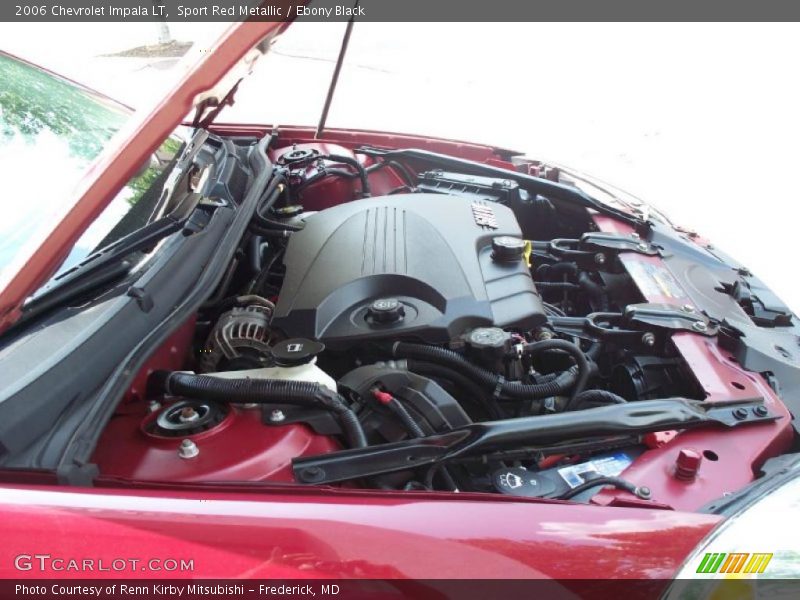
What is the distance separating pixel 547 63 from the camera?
29.4 ft

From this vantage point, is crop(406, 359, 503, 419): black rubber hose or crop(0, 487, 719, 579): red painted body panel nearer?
crop(0, 487, 719, 579): red painted body panel

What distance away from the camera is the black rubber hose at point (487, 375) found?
150 centimetres

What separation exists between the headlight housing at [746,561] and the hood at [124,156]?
111 cm

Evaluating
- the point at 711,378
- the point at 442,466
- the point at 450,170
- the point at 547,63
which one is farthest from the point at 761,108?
the point at 442,466

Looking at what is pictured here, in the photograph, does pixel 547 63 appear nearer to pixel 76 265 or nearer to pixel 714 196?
pixel 714 196

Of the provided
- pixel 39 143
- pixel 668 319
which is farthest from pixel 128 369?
pixel 668 319

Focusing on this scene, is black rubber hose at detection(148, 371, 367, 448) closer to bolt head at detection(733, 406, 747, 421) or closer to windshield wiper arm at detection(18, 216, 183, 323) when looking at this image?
windshield wiper arm at detection(18, 216, 183, 323)

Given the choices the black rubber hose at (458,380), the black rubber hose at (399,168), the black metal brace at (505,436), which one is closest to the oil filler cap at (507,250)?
the black rubber hose at (458,380)

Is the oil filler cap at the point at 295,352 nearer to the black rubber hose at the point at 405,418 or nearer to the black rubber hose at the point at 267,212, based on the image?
the black rubber hose at the point at 405,418

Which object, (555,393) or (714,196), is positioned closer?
(555,393)

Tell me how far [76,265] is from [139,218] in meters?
0.29

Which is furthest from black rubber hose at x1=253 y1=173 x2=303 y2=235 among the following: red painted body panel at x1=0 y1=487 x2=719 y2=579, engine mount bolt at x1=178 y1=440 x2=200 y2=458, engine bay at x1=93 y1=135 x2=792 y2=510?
red painted body panel at x1=0 y1=487 x2=719 y2=579

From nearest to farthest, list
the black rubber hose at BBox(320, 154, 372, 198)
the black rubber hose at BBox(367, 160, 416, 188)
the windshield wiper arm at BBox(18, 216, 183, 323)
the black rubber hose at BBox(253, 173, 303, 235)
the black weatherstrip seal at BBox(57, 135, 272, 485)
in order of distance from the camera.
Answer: the black weatherstrip seal at BBox(57, 135, 272, 485)
the windshield wiper arm at BBox(18, 216, 183, 323)
the black rubber hose at BBox(253, 173, 303, 235)
the black rubber hose at BBox(320, 154, 372, 198)
the black rubber hose at BBox(367, 160, 416, 188)

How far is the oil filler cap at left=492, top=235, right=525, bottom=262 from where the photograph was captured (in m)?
1.75
